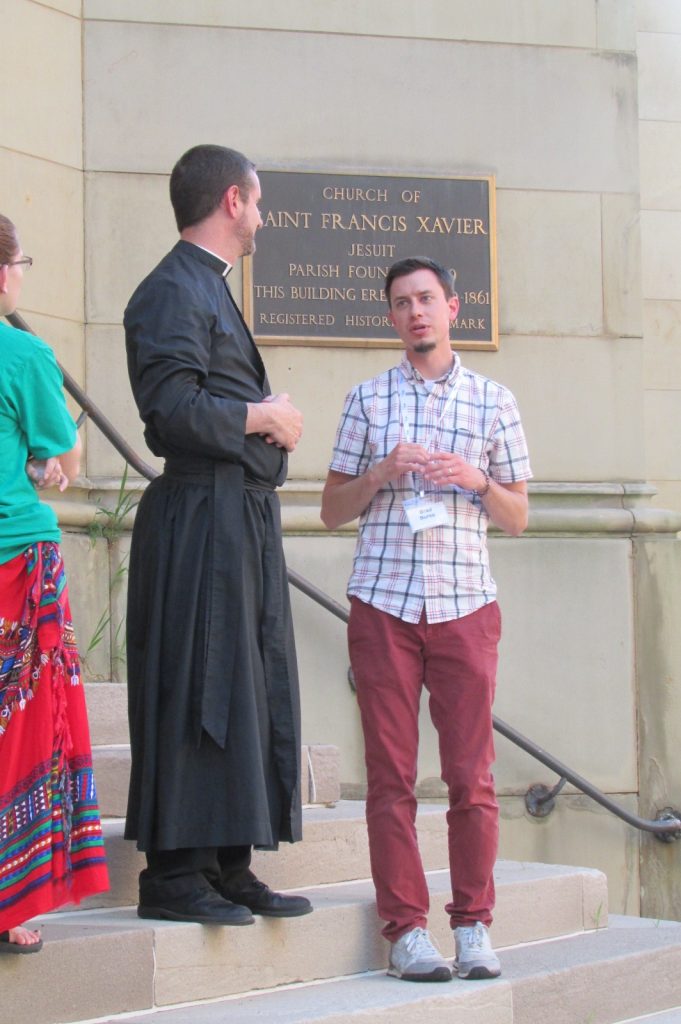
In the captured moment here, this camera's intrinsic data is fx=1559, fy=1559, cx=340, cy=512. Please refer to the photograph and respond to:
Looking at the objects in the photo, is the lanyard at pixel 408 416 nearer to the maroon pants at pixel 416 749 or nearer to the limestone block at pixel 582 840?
the maroon pants at pixel 416 749

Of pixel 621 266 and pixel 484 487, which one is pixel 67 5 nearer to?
pixel 621 266

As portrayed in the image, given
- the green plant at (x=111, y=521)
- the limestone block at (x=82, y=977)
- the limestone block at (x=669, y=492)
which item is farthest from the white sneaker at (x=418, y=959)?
the limestone block at (x=669, y=492)

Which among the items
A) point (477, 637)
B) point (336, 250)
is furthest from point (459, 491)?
point (336, 250)

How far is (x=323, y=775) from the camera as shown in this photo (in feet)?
17.0

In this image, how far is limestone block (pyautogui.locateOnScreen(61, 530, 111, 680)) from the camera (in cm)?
602

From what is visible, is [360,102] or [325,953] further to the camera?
[360,102]

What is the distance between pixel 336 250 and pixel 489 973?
139 inches

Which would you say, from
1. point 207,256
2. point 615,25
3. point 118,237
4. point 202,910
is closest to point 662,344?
point 615,25

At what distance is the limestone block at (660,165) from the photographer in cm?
798

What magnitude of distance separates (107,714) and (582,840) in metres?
2.48

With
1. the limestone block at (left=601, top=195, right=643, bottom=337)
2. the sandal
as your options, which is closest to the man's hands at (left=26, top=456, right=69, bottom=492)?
the sandal

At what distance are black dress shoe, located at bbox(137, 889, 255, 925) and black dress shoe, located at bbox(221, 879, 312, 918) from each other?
9 centimetres

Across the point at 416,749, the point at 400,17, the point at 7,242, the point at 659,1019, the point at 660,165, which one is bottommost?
the point at 659,1019

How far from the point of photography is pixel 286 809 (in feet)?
12.7
